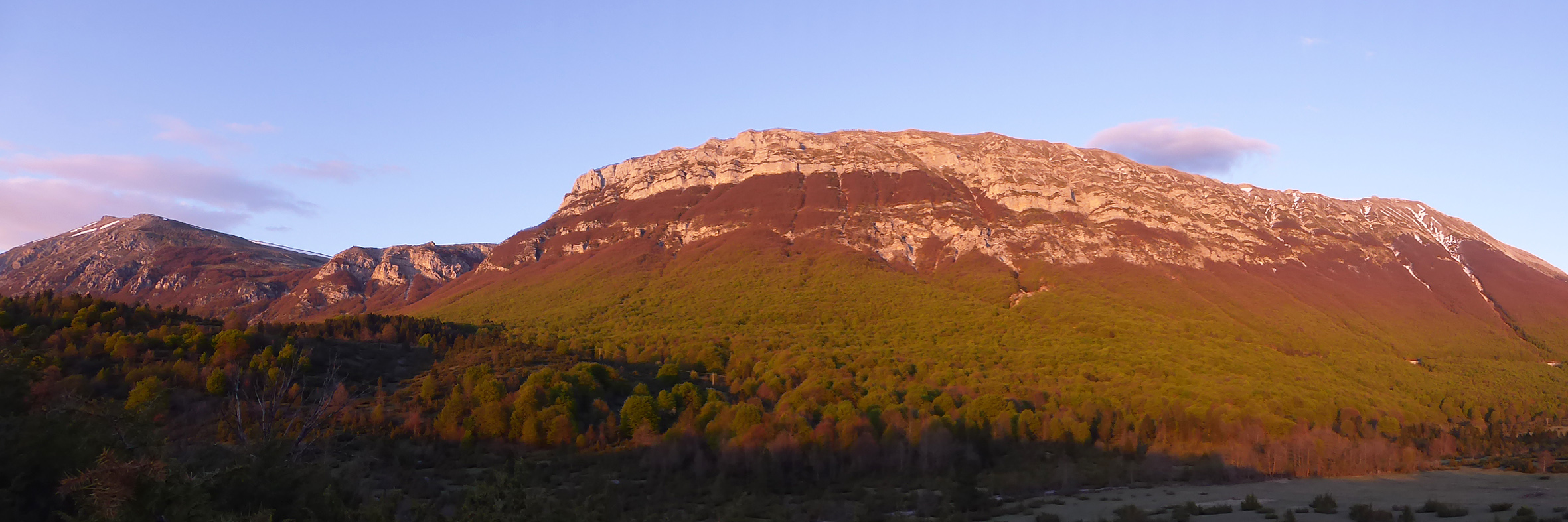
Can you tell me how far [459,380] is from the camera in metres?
48.8

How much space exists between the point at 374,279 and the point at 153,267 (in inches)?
1390

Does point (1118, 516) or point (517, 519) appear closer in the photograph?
point (517, 519)

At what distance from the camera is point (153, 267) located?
132 metres

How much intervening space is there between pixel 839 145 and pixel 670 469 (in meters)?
88.4

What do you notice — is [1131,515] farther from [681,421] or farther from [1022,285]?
[1022,285]

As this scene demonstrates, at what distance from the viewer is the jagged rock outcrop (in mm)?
122125

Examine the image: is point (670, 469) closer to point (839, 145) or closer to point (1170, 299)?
point (1170, 299)

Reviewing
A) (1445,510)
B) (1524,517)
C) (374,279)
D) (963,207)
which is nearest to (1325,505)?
(1445,510)

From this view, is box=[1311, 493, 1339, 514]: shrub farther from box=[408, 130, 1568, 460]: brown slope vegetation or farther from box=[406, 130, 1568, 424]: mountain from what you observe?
box=[406, 130, 1568, 424]: mountain

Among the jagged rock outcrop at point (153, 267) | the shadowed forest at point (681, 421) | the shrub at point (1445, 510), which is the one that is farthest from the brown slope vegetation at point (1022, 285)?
the jagged rock outcrop at point (153, 267)

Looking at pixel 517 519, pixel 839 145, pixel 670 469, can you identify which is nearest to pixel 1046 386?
pixel 670 469

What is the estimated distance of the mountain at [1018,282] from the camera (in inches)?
2628

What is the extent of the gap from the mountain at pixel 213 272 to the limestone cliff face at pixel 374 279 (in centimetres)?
22

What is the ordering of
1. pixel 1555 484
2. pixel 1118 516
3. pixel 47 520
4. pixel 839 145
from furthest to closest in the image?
pixel 839 145 < pixel 1555 484 < pixel 1118 516 < pixel 47 520
